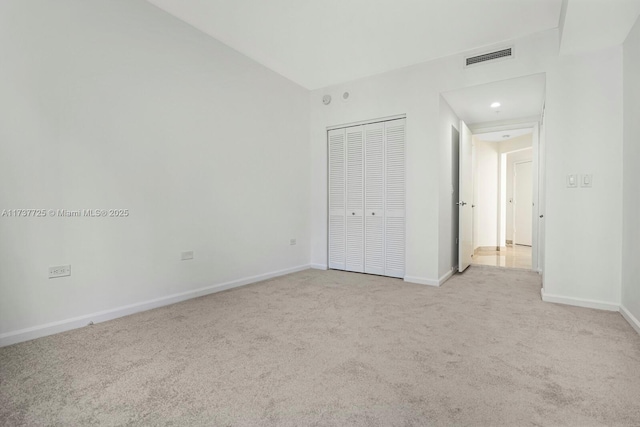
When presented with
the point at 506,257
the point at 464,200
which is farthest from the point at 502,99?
the point at 506,257

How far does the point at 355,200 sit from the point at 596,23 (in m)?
3.02

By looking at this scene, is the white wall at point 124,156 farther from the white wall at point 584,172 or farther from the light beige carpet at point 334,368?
the white wall at point 584,172

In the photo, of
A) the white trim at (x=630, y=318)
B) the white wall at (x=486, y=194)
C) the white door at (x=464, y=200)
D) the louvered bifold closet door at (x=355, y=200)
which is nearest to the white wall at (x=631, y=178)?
the white trim at (x=630, y=318)

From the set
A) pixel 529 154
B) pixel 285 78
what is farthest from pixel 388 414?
pixel 529 154

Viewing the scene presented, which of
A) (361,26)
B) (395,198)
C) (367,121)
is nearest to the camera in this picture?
(361,26)

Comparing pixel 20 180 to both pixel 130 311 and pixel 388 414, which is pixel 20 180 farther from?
pixel 388 414

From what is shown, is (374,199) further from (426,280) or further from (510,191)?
(510,191)

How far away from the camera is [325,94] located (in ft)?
15.9

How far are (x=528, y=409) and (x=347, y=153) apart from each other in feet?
12.3

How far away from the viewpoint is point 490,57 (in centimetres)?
353

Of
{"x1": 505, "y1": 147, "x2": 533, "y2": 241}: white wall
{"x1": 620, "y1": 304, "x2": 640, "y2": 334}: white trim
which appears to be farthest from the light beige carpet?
{"x1": 505, "y1": 147, "x2": 533, "y2": 241}: white wall

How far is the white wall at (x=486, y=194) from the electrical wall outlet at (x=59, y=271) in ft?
22.1

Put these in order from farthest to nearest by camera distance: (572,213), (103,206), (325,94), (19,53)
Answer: (325,94) < (572,213) < (103,206) < (19,53)

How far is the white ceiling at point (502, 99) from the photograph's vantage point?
3.60 meters
